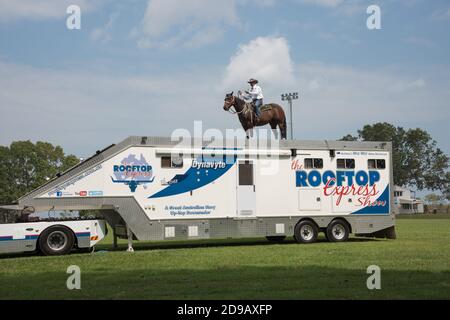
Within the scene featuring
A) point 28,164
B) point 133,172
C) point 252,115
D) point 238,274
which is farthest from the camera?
Answer: point 28,164

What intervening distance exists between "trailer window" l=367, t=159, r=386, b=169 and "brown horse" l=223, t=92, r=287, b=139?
3.80 m

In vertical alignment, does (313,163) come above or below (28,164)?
below

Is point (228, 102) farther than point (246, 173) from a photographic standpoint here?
Yes

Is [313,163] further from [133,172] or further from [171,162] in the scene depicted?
[133,172]

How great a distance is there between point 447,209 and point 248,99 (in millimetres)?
88157

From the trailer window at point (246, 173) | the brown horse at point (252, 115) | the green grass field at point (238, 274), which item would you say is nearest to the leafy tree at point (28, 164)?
the brown horse at point (252, 115)

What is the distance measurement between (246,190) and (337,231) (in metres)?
3.81

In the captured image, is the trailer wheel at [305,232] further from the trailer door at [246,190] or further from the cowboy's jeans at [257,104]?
the cowboy's jeans at [257,104]

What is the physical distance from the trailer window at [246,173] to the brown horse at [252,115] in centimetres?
320

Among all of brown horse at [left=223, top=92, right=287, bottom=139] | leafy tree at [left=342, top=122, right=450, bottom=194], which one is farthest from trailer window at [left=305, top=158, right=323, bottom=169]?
leafy tree at [left=342, top=122, right=450, bottom=194]

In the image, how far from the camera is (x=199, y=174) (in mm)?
18453

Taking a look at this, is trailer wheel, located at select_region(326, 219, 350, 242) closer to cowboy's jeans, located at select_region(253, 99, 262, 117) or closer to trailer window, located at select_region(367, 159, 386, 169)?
trailer window, located at select_region(367, 159, 386, 169)

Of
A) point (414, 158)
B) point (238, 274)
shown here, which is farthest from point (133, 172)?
point (414, 158)
